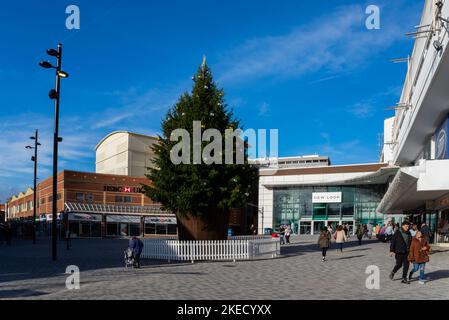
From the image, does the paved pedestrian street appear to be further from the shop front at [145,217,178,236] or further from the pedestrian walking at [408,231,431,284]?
the shop front at [145,217,178,236]

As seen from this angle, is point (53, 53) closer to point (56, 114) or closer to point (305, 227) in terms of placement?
point (56, 114)

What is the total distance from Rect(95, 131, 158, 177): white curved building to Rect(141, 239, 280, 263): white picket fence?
54431mm

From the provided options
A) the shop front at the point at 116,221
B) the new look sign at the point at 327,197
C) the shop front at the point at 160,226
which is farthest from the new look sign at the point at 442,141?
the shop front at the point at 160,226

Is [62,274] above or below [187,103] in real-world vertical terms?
below

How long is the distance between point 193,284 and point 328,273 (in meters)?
5.43

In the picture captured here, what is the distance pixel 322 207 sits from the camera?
68.0 metres

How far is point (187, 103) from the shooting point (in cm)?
2288

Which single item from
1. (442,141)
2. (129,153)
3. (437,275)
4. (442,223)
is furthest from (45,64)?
(129,153)

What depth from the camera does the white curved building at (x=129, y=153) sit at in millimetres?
78250

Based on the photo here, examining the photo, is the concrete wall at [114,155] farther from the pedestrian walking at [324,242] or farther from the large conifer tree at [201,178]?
the pedestrian walking at [324,242]

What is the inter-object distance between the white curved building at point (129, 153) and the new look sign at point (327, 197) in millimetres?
27422

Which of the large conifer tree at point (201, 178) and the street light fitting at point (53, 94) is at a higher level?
the street light fitting at point (53, 94)
